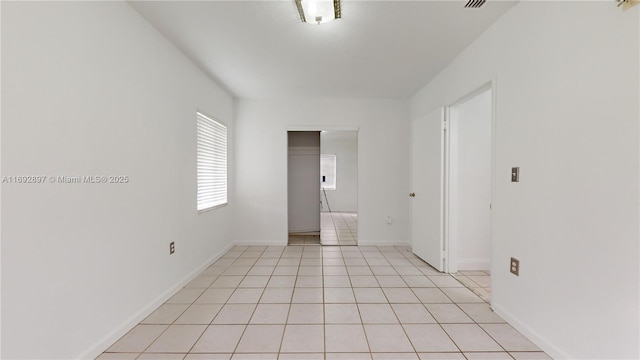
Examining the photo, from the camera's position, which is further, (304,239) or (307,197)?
(307,197)

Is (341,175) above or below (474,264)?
above

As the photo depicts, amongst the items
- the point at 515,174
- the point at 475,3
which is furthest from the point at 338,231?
the point at 475,3

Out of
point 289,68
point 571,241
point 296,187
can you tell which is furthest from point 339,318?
point 296,187

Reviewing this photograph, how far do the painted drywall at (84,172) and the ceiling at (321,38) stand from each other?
406 mm

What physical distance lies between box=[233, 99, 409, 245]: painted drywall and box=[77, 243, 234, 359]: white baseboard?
153 centimetres

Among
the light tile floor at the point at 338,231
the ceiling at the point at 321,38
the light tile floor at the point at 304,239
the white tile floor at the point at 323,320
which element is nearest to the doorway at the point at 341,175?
the light tile floor at the point at 338,231

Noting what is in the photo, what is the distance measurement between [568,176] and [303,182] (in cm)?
447

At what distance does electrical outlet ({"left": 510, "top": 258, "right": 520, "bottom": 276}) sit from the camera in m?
2.08

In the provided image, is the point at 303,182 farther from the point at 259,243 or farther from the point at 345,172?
the point at 345,172

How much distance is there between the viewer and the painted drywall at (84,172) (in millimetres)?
1321

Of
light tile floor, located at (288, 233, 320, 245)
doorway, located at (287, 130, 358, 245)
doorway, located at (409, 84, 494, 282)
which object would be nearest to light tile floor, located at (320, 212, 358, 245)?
doorway, located at (287, 130, 358, 245)

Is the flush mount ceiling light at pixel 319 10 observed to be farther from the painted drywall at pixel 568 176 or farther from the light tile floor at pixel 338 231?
the light tile floor at pixel 338 231

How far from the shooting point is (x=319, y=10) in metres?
2.06

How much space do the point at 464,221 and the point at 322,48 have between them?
2719mm
